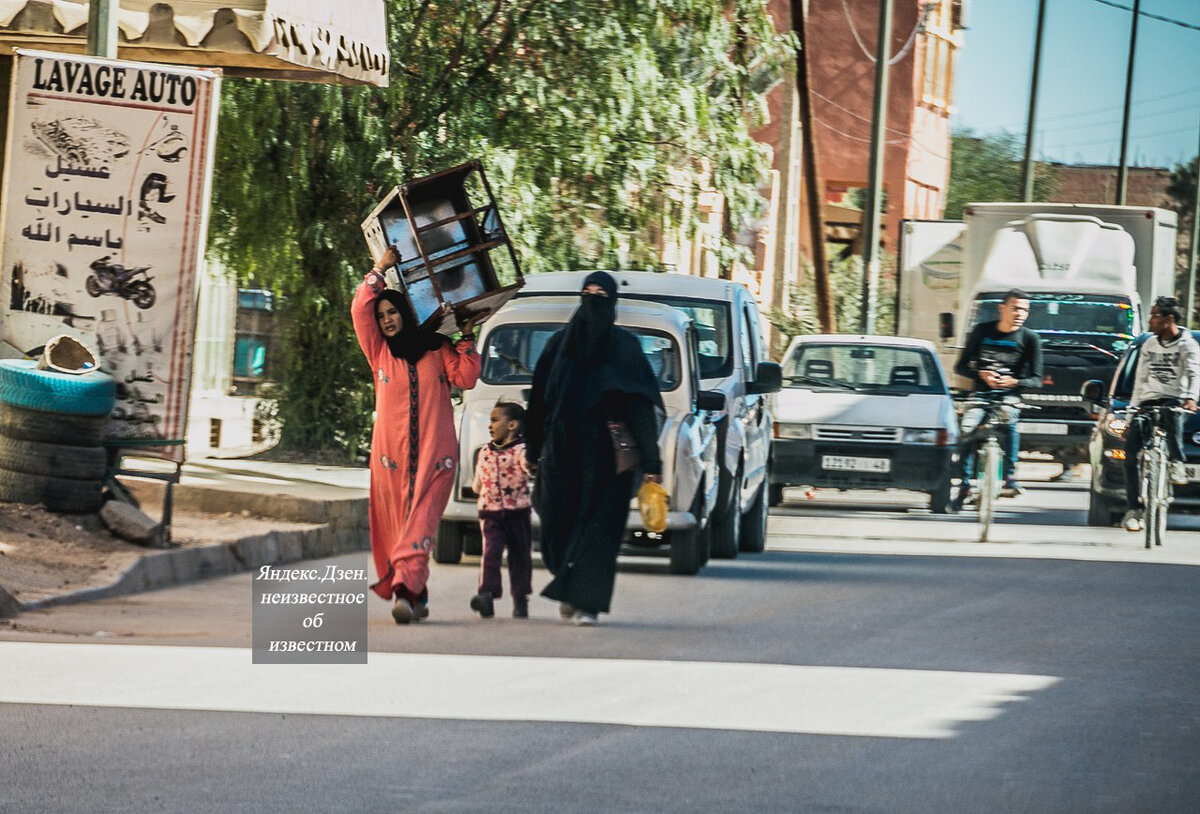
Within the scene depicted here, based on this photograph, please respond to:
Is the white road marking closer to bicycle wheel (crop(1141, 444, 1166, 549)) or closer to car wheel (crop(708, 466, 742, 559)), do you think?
car wheel (crop(708, 466, 742, 559))

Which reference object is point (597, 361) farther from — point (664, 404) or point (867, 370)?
point (867, 370)

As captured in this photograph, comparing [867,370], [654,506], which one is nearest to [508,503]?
[654,506]

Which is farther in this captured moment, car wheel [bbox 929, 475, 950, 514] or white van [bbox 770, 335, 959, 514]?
car wheel [bbox 929, 475, 950, 514]

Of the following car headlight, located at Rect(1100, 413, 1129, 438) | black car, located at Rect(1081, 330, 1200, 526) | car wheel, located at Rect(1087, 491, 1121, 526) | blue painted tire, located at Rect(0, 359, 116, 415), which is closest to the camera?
blue painted tire, located at Rect(0, 359, 116, 415)

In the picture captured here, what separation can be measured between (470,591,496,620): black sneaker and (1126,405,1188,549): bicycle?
7.61 m

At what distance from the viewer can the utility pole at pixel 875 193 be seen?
2961 centimetres

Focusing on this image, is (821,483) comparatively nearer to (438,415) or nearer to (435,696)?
(438,415)

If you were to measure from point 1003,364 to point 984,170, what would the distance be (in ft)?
213

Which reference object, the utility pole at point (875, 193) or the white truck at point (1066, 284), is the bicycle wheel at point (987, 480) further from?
the utility pole at point (875, 193)

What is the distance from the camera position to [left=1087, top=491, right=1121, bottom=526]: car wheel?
19.3 m

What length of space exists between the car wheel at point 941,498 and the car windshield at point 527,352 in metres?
6.20

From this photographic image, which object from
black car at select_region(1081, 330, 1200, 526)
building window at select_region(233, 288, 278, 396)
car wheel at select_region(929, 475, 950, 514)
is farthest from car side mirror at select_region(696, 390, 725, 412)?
building window at select_region(233, 288, 278, 396)

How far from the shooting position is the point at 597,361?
439 inches

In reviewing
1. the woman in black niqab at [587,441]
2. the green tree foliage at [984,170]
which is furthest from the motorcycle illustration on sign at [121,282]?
the green tree foliage at [984,170]
